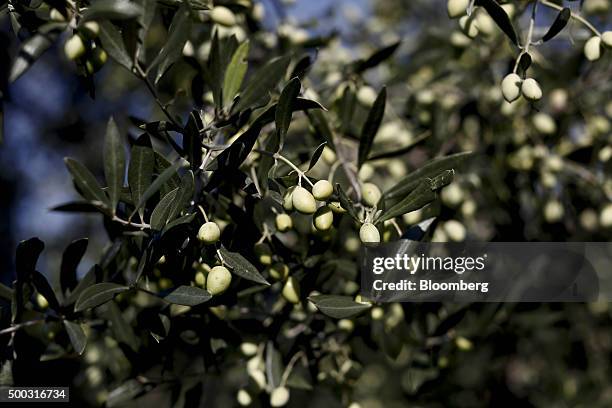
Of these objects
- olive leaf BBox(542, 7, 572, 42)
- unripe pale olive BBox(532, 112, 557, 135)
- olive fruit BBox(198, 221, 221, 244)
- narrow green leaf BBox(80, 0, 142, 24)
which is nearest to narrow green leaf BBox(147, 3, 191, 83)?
narrow green leaf BBox(80, 0, 142, 24)

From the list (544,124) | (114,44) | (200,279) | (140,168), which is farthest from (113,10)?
(544,124)

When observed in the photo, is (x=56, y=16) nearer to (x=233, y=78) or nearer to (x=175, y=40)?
(x=175, y=40)

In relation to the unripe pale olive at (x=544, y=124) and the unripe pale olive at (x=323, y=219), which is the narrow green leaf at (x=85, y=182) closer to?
the unripe pale olive at (x=323, y=219)

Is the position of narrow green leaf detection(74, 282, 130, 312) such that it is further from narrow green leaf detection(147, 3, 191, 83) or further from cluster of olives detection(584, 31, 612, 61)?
cluster of olives detection(584, 31, 612, 61)

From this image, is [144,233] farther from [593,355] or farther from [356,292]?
[593,355]

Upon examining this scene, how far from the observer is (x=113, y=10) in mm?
729

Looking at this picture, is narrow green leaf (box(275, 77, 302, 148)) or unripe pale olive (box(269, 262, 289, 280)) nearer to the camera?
narrow green leaf (box(275, 77, 302, 148))

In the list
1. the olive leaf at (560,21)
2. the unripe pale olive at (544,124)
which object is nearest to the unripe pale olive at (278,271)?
the olive leaf at (560,21)

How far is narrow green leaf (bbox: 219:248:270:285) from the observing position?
0.87 meters

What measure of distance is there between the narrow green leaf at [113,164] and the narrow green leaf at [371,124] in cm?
47

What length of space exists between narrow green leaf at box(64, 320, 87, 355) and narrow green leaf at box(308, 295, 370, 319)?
362mm

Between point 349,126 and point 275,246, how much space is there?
45 centimetres

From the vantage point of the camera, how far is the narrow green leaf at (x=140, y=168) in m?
0.85

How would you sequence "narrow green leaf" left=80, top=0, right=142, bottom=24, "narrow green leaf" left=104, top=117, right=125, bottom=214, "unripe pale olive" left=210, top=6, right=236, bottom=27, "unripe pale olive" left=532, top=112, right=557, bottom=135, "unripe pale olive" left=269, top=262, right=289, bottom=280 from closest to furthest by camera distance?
"narrow green leaf" left=80, top=0, right=142, bottom=24 → "narrow green leaf" left=104, top=117, right=125, bottom=214 → "unripe pale olive" left=269, top=262, right=289, bottom=280 → "unripe pale olive" left=210, top=6, right=236, bottom=27 → "unripe pale olive" left=532, top=112, right=557, bottom=135
